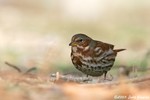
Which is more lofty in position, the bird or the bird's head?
the bird's head

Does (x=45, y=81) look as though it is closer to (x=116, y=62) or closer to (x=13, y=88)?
(x=13, y=88)

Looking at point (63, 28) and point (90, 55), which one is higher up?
point (63, 28)

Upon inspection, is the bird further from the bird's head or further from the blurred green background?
the blurred green background

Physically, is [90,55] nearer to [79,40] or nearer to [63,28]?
[79,40]

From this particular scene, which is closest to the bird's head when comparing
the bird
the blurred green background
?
the bird

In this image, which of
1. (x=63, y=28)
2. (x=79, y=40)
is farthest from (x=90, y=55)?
(x=63, y=28)

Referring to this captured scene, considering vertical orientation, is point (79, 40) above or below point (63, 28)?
below

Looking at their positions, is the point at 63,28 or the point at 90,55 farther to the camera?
the point at 63,28
